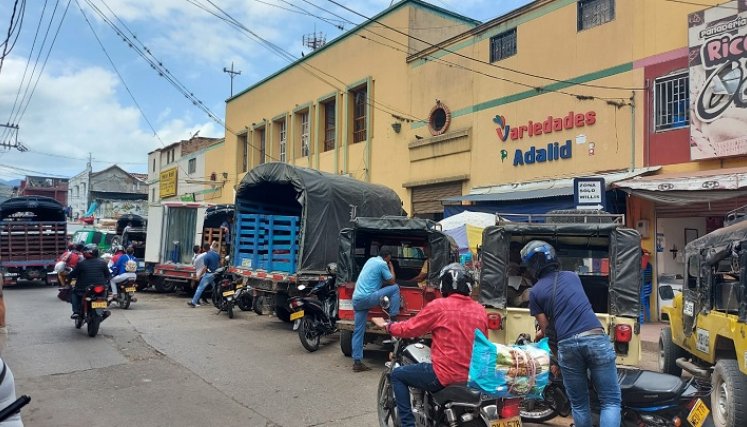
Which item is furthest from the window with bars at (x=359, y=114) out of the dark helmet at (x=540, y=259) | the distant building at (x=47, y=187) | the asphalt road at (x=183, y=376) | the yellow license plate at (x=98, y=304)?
the distant building at (x=47, y=187)

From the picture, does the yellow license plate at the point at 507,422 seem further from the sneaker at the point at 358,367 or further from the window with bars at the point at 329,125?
the window with bars at the point at 329,125

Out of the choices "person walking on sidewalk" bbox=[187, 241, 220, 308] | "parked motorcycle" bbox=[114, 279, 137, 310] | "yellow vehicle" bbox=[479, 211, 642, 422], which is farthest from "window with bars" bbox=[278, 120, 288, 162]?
"yellow vehicle" bbox=[479, 211, 642, 422]

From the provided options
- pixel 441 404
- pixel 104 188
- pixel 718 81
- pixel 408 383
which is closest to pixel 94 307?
pixel 408 383

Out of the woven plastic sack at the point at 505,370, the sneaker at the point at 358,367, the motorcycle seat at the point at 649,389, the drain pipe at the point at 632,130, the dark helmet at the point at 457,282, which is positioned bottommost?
the sneaker at the point at 358,367

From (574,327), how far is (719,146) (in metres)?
9.22

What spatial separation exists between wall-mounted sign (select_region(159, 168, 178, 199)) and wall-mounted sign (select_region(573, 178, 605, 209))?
1461 inches

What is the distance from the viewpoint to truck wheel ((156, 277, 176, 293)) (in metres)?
18.1

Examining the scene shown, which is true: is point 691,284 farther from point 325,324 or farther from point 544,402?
point 325,324

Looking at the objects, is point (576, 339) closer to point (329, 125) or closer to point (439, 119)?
point (439, 119)

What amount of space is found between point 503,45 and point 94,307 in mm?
12921

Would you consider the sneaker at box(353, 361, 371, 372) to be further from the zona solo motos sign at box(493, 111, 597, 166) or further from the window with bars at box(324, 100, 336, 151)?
the window with bars at box(324, 100, 336, 151)

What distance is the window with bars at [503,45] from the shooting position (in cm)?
1639

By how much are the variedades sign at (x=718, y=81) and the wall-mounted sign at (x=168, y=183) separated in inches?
1462

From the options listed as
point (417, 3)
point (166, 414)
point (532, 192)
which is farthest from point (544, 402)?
point (417, 3)
